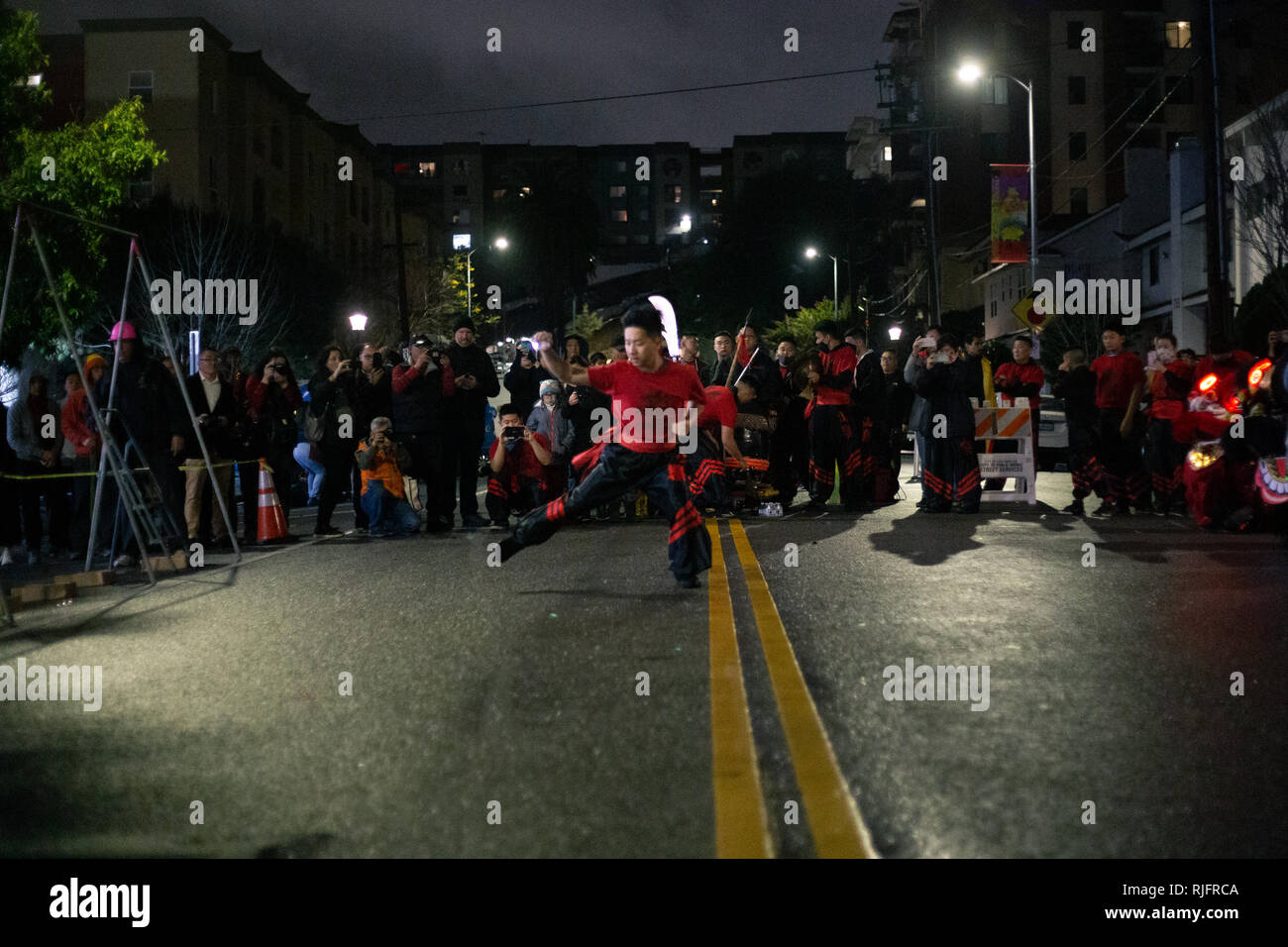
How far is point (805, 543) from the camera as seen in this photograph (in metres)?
13.4

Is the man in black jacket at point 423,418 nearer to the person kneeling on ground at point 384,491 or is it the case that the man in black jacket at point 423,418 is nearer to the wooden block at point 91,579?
the person kneeling on ground at point 384,491

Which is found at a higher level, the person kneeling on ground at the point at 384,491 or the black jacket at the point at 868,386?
the black jacket at the point at 868,386

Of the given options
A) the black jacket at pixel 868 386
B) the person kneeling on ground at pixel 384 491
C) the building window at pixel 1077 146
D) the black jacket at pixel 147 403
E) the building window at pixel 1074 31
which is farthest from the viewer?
the building window at pixel 1077 146

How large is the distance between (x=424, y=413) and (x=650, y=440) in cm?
643

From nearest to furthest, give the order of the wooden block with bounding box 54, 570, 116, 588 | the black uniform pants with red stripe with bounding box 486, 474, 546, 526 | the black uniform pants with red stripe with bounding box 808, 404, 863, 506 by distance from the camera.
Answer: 1. the wooden block with bounding box 54, 570, 116, 588
2. the black uniform pants with red stripe with bounding box 486, 474, 546, 526
3. the black uniform pants with red stripe with bounding box 808, 404, 863, 506

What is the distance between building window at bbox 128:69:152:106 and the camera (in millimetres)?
47781

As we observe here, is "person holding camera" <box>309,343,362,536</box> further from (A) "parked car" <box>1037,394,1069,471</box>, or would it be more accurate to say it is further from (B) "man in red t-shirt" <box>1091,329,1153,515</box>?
(A) "parked car" <box>1037,394,1069,471</box>

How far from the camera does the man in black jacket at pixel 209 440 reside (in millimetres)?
14625

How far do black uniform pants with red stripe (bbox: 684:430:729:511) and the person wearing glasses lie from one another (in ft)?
14.5

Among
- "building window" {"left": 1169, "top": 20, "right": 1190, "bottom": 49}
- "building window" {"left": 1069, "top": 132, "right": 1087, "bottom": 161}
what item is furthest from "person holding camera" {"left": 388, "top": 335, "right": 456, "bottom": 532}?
"building window" {"left": 1169, "top": 20, "right": 1190, "bottom": 49}

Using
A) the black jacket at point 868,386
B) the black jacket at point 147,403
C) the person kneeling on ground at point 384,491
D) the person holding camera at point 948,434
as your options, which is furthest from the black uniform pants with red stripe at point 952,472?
the black jacket at point 147,403

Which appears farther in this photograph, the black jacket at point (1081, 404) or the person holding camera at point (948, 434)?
the person holding camera at point (948, 434)

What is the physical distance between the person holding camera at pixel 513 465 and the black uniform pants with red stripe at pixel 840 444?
3.61 meters
